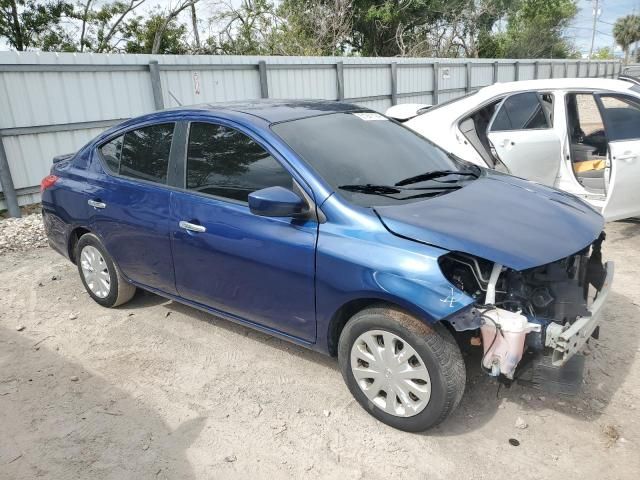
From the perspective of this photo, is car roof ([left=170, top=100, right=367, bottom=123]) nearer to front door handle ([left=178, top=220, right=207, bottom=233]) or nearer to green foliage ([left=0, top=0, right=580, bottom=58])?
front door handle ([left=178, top=220, right=207, bottom=233])

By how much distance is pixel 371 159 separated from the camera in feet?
10.9

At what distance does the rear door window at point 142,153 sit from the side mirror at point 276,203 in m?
1.11

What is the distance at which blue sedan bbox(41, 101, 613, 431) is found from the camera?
8.53 ft

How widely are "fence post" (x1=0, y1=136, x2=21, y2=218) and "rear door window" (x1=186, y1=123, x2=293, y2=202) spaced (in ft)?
15.9

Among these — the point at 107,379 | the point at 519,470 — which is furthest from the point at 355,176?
the point at 107,379

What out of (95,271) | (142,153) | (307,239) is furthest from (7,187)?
(307,239)

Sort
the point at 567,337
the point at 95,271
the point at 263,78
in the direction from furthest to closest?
the point at 263,78 < the point at 95,271 < the point at 567,337

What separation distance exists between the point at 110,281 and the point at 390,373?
264cm

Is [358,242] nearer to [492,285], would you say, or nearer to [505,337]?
[492,285]

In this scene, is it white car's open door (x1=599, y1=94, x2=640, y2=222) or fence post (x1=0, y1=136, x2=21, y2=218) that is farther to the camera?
fence post (x1=0, y1=136, x2=21, y2=218)

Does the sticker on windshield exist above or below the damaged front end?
above

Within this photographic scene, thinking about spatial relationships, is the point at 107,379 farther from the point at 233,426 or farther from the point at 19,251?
the point at 19,251

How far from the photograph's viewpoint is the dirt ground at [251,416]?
264 centimetres

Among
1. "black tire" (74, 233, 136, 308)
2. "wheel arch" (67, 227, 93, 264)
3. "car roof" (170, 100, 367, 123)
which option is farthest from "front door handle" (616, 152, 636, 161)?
"wheel arch" (67, 227, 93, 264)
